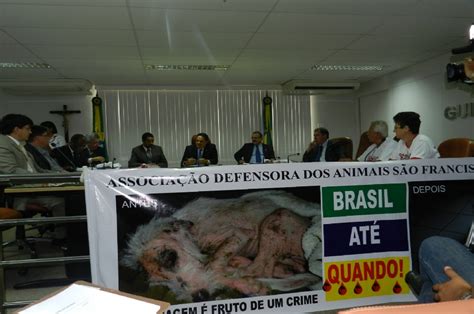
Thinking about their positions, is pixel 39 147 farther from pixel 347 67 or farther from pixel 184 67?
pixel 347 67

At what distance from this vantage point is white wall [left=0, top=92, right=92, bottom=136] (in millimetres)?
7172

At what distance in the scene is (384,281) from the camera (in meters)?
1.91

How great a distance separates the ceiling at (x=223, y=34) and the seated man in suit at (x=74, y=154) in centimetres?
126

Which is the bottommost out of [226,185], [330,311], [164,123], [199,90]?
[330,311]

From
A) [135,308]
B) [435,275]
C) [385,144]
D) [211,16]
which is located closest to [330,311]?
[435,275]

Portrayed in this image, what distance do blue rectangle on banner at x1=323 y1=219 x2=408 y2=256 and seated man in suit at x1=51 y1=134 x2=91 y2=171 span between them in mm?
4334

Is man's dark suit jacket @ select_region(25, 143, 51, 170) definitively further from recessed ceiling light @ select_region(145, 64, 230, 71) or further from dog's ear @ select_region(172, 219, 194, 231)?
dog's ear @ select_region(172, 219, 194, 231)

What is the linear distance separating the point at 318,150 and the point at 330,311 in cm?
381

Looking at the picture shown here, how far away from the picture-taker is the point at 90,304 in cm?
98

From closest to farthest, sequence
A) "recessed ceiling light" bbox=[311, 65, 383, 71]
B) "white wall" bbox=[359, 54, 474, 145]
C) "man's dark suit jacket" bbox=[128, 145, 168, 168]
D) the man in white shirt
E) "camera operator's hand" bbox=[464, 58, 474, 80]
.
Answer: "camera operator's hand" bbox=[464, 58, 474, 80]
the man in white shirt
"white wall" bbox=[359, 54, 474, 145]
"man's dark suit jacket" bbox=[128, 145, 168, 168]
"recessed ceiling light" bbox=[311, 65, 383, 71]

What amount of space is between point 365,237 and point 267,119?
6.23m

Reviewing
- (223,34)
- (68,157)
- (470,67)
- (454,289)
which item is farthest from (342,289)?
(68,157)

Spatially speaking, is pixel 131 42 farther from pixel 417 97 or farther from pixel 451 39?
pixel 417 97

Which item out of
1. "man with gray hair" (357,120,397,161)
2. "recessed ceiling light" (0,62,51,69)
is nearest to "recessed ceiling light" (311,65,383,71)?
"man with gray hair" (357,120,397,161)
